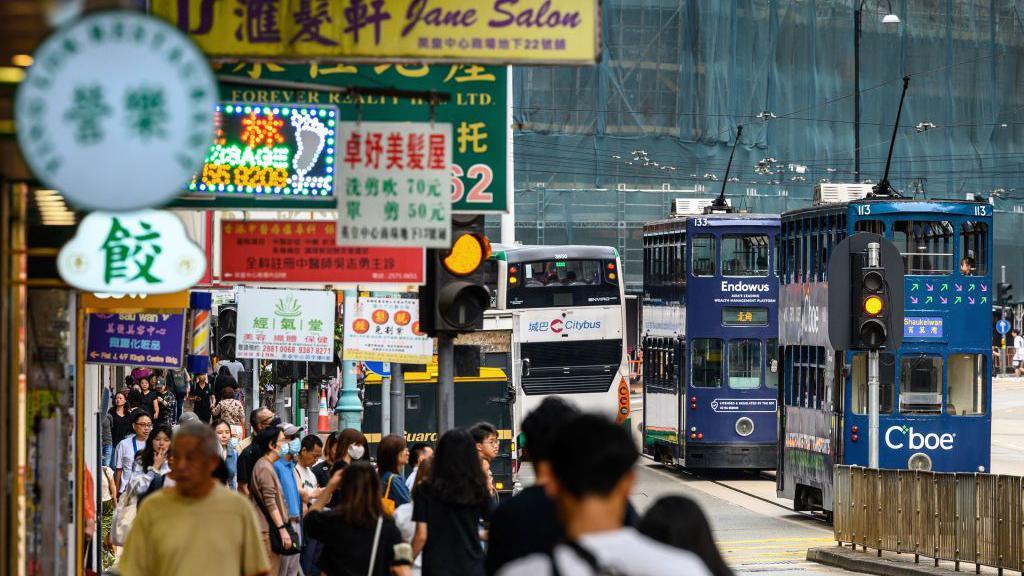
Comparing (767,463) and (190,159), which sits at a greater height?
(190,159)

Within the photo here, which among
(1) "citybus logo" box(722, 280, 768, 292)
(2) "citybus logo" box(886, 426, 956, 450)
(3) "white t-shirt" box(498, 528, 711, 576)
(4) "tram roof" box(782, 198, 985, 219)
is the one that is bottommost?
(2) "citybus logo" box(886, 426, 956, 450)

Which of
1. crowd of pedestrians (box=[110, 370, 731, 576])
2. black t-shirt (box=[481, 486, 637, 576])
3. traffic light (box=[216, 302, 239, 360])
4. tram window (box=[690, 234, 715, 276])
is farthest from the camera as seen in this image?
tram window (box=[690, 234, 715, 276])

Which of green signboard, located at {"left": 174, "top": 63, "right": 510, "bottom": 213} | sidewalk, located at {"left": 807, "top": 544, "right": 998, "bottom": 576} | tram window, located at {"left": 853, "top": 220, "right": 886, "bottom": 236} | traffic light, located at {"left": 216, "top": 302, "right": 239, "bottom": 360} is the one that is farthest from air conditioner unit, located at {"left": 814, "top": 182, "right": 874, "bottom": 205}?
green signboard, located at {"left": 174, "top": 63, "right": 510, "bottom": 213}

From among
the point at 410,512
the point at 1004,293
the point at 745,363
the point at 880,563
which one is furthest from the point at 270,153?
the point at 1004,293

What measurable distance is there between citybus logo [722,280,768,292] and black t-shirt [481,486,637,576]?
24.4 m

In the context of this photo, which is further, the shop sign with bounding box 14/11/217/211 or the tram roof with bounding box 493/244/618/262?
the tram roof with bounding box 493/244/618/262

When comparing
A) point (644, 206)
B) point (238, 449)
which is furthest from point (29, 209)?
point (644, 206)

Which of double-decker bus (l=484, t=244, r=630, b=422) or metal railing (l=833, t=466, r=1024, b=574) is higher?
A: double-decker bus (l=484, t=244, r=630, b=422)

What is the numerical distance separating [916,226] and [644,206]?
33.6 meters

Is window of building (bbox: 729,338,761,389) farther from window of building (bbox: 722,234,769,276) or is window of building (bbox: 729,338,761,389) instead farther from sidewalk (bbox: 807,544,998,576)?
sidewalk (bbox: 807,544,998,576)

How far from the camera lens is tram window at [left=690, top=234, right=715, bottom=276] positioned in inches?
1216

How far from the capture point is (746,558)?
20.4 metres

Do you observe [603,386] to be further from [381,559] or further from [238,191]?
[381,559]

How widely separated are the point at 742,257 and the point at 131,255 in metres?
21.8
